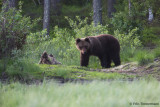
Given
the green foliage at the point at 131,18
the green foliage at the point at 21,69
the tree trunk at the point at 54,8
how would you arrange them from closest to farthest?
1. the green foliage at the point at 21,69
2. the green foliage at the point at 131,18
3. the tree trunk at the point at 54,8

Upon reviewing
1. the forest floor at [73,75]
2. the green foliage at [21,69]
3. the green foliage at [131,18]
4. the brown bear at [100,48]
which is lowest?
the forest floor at [73,75]

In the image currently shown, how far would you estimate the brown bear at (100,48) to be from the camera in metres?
12.1

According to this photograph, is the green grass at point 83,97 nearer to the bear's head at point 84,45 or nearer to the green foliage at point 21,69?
the green foliage at point 21,69

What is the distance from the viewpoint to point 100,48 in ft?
41.8

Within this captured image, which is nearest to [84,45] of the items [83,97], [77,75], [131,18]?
[77,75]

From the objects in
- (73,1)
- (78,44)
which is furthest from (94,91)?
(73,1)

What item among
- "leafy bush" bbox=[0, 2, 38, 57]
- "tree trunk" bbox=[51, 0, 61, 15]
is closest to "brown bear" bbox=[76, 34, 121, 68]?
"leafy bush" bbox=[0, 2, 38, 57]

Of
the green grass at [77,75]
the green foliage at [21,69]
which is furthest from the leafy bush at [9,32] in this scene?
the green grass at [77,75]

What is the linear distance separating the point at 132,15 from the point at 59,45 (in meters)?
5.36

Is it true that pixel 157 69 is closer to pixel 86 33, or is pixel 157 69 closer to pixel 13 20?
pixel 13 20

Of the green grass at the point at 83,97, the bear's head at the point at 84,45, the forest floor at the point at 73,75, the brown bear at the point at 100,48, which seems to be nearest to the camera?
the green grass at the point at 83,97

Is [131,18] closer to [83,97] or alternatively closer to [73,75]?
[73,75]

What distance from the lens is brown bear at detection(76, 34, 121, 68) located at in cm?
1215

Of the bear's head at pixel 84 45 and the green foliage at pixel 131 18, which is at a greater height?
the green foliage at pixel 131 18
